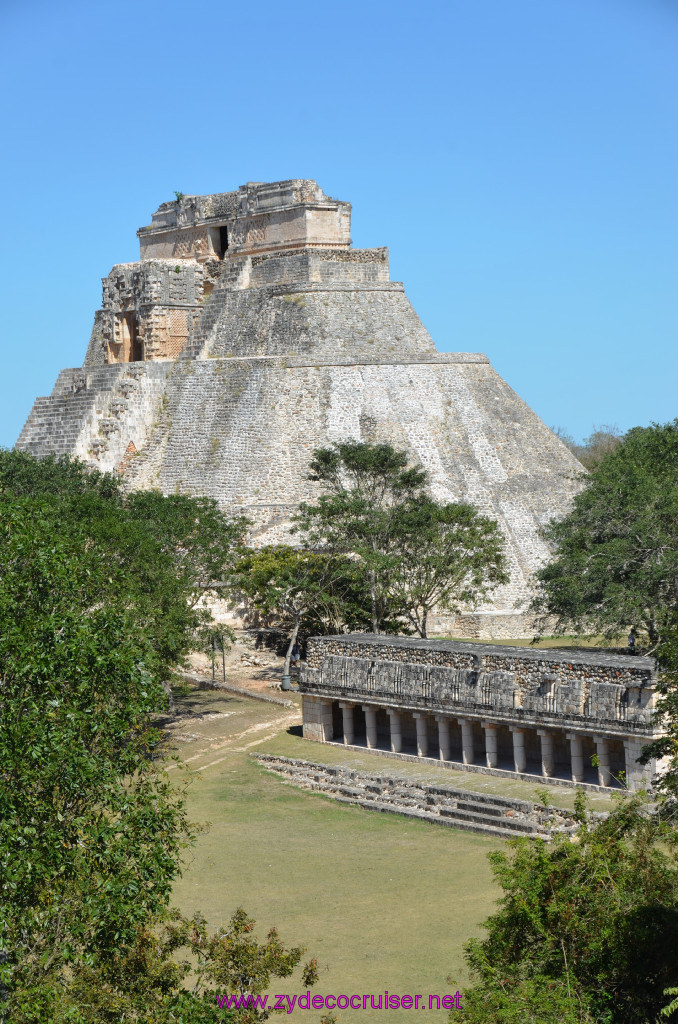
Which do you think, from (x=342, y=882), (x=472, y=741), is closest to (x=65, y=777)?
(x=342, y=882)

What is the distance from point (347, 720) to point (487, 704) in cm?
410

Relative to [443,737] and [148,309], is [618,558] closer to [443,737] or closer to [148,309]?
[443,737]

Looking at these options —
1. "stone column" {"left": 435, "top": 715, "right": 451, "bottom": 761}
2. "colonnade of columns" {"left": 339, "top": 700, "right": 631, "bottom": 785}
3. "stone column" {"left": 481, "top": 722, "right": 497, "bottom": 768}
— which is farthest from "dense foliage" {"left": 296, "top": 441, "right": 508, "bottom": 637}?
"stone column" {"left": 481, "top": 722, "right": 497, "bottom": 768}

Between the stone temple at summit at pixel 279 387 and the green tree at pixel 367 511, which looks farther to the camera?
the stone temple at summit at pixel 279 387

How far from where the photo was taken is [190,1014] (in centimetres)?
1012

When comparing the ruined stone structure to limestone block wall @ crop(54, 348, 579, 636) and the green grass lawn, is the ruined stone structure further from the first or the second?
limestone block wall @ crop(54, 348, 579, 636)

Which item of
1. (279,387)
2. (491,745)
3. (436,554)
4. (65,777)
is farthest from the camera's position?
(279,387)

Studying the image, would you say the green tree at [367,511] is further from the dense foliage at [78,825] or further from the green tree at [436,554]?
the dense foliage at [78,825]

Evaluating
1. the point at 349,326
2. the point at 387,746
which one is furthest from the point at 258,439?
the point at 387,746

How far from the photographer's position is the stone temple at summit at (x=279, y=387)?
3762cm

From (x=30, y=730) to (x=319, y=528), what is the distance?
70.4 feet

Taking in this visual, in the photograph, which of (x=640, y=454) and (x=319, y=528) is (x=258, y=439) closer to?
(x=319, y=528)

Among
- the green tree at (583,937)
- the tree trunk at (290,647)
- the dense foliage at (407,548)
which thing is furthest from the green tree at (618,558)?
the green tree at (583,937)

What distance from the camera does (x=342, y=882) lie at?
1723 cm
